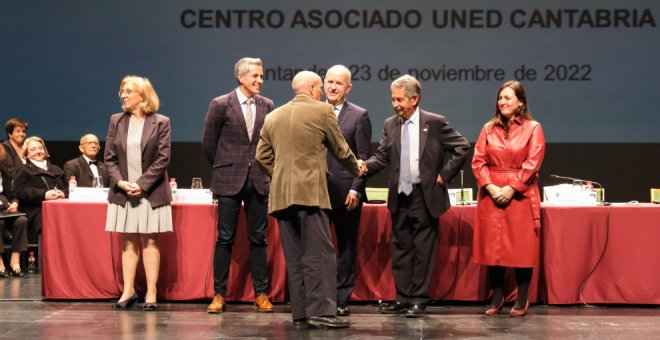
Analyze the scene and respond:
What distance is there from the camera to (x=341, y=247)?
5.16 metres

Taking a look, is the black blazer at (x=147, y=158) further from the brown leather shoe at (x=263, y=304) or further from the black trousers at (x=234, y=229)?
the brown leather shoe at (x=263, y=304)

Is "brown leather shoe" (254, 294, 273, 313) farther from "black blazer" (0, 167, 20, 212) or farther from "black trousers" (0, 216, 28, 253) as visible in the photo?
"black blazer" (0, 167, 20, 212)

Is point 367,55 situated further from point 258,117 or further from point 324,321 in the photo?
point 324,321

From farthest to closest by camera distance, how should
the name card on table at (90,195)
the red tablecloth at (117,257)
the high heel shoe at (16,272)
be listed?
the high heel shoe at (16,272)
the name card on table at (90,195)
the red tablecloth at (117,257)

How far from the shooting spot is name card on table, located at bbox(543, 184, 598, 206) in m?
5.50

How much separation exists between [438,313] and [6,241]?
161 inches

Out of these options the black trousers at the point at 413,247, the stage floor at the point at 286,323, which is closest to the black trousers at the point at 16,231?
the stage floor at the point at 286,323

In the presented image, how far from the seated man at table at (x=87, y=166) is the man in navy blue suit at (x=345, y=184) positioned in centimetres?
318

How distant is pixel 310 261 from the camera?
15.2 feet

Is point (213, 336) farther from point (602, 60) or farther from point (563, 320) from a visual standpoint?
point (602, 60)

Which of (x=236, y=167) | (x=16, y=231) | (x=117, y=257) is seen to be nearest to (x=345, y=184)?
(x=236, y=167)

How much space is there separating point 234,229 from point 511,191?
1732mm

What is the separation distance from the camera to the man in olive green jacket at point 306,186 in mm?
4570

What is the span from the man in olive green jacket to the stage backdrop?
3629 mm
